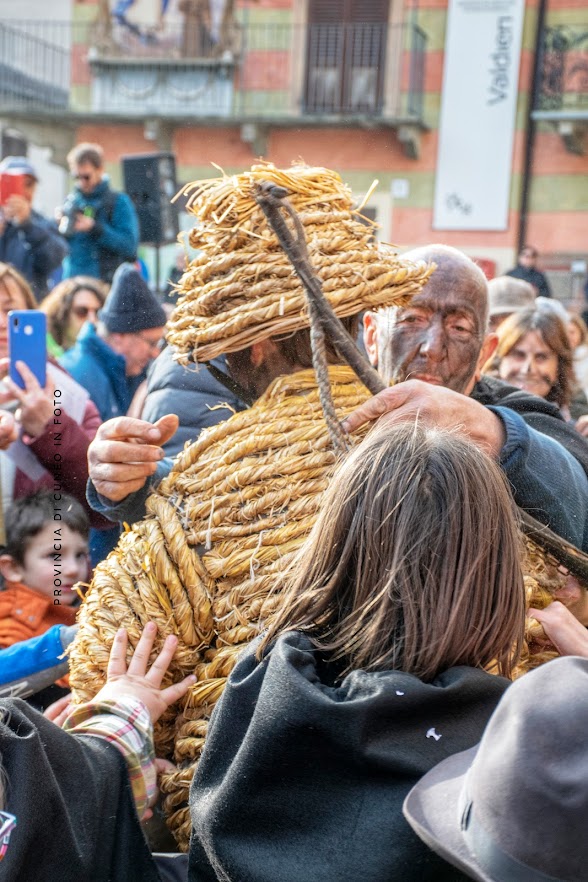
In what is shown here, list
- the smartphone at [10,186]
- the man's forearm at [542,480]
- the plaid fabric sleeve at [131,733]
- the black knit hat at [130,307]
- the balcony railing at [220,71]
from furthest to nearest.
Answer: the balcony railing at [220,71] → the smartphone at [10,186] → the black knit hat at [130,307] → the man's forearm at [542,480] → the plaid fabric sleeve at [131,733]

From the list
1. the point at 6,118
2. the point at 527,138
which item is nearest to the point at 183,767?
the point at 527,138

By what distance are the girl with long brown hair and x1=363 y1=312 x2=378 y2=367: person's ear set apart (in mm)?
916

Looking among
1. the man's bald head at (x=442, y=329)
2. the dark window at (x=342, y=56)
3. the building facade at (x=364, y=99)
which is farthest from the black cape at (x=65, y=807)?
the dark window at (x=342, y=56)

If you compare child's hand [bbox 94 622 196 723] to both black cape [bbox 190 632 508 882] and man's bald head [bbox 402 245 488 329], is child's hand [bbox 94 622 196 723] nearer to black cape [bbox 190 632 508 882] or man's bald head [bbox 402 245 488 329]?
black cape [bbox 190 632 508 882]

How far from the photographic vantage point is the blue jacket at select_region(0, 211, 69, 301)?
666 centimetres

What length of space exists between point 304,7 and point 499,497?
56.1 feet

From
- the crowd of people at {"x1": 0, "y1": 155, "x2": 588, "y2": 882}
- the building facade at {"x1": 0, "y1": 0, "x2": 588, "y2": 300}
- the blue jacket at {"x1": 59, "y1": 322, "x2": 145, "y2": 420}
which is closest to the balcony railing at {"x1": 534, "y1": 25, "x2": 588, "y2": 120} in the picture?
the building facade at {"x1": 0, "y1": 0, "x2": 588, "y2": 300}

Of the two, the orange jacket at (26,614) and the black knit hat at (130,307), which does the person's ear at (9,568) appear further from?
the black knit hat at (130,307)

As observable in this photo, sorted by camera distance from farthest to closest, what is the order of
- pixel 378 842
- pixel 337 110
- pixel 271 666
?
pixel 337 110
pixel 271 666
pixel 378 842

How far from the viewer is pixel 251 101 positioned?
17375 mm

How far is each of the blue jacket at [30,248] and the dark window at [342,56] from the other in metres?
11.2

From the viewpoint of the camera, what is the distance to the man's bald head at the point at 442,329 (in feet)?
7.61

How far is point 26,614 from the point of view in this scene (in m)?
2.77

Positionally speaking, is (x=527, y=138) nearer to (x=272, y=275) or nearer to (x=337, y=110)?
Answer: (x=337, y=110)
